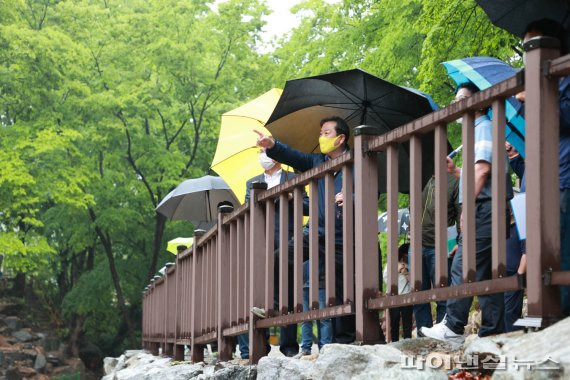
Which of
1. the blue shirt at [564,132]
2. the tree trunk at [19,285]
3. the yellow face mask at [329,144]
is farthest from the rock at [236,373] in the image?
the tree trunk at [19,285]

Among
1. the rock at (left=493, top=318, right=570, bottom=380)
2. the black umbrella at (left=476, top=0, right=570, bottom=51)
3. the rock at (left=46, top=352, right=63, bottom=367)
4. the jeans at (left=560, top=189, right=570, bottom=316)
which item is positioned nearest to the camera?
the rock at (left=493, top=318, right=570, bottom=380)

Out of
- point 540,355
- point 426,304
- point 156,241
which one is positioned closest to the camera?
point 540,355

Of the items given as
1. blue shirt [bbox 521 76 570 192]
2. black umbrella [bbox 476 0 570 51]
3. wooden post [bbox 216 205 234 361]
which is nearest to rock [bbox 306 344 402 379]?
blue shirt [bbox 521 76 570 192]

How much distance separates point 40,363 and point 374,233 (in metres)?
24.1

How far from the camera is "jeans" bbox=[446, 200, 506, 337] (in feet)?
15.1

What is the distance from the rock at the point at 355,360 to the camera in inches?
164

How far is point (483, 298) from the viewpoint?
15.1ft

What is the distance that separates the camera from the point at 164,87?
92.5 feet

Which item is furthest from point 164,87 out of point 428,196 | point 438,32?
point 428,196

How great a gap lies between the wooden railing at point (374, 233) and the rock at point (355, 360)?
0.86ft

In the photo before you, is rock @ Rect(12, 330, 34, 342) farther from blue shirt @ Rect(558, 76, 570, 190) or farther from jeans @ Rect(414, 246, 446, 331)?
blue shirt @ Rect(558, 76, 570, 190)

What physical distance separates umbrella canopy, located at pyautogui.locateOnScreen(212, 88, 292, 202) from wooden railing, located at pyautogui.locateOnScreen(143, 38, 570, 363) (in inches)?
45.5

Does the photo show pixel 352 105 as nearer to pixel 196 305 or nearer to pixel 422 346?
pixel 422 346

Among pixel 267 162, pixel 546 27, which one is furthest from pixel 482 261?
pixel 267 162
